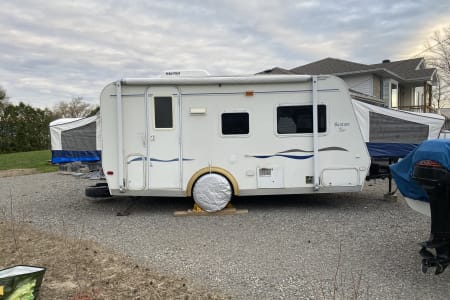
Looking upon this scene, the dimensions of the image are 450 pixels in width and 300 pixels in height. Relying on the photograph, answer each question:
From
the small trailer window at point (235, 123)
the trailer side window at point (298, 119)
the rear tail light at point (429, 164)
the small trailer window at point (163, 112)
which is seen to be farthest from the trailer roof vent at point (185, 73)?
the rear tail light at point (429, 164)

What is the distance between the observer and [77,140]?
816 cm

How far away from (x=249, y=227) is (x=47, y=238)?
3.18 meters

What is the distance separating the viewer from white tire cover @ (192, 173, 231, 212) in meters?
6.82

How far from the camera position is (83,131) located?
8109mm

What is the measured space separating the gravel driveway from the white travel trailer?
0.64 meters

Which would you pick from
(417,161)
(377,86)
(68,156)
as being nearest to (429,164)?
(417,161)

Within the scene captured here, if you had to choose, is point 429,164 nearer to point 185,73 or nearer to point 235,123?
point 235,123

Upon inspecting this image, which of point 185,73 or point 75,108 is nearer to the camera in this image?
point 185,73

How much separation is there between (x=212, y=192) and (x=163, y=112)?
1.80 metres

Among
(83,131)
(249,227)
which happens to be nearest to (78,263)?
(249,227)

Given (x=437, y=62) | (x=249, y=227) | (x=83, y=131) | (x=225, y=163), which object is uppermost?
(x=437, y=62)

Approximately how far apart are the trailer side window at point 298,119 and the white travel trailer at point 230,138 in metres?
0.02

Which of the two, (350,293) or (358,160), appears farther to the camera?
(358,160)

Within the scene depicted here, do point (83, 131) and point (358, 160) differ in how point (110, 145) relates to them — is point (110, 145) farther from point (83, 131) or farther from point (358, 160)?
point (358, 160)
